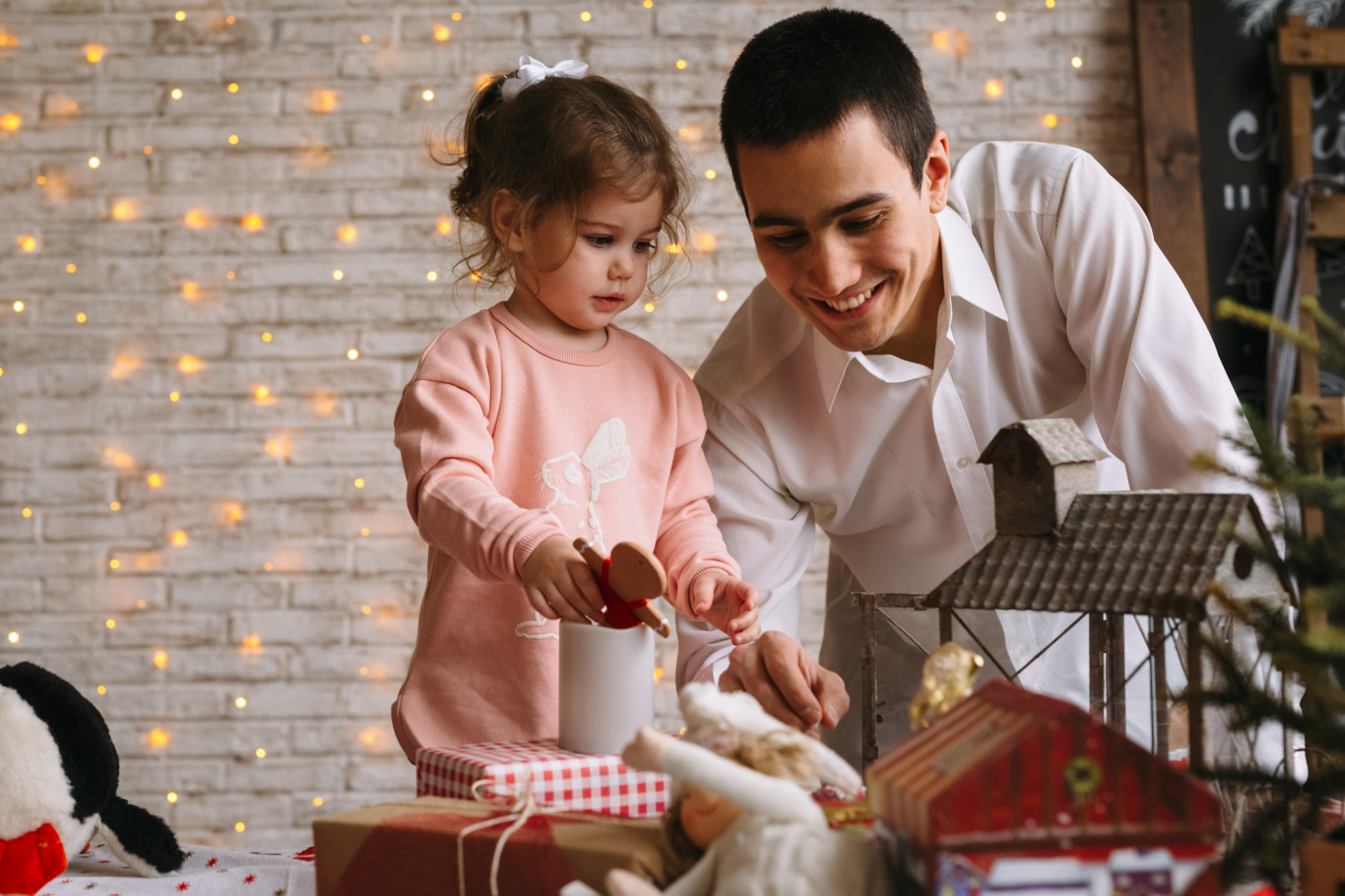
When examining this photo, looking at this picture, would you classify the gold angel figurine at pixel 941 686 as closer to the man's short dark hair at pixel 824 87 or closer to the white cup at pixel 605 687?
the white cup at pixel 605 687

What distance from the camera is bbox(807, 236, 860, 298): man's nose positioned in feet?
→ 3.85

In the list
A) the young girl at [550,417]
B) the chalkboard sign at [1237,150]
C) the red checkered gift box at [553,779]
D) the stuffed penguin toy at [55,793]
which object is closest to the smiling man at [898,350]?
the young girl at [550,417]

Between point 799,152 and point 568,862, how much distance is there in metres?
0.78

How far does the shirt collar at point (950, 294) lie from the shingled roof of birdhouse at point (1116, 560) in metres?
0.60

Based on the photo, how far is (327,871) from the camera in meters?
0.70

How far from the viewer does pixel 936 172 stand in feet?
4.33

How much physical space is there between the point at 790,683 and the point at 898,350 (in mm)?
608

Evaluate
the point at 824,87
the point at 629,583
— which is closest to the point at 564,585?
the point at 629,583

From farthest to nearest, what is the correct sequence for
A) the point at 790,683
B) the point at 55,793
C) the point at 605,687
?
1. the point at 55,793
2. the point at 790,683
3. the point at 605,687

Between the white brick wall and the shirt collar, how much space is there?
151 cm

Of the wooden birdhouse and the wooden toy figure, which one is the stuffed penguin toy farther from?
the wooden birdhouse

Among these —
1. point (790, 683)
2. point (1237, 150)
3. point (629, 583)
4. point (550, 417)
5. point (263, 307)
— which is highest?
point (1237, 150)

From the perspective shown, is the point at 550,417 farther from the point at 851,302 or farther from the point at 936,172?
the point at 936,172

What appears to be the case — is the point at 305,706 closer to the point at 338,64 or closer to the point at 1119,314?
the point at 338,64
